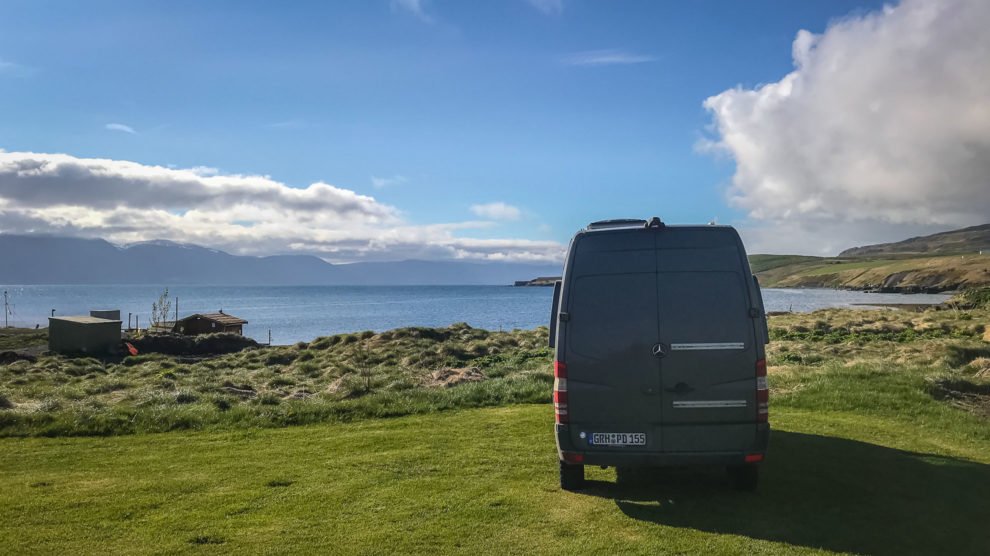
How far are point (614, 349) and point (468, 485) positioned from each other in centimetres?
245

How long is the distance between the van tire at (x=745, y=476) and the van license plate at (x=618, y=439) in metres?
1.40

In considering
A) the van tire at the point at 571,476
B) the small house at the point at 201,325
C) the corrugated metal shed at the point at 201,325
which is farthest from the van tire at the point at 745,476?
the corrugated metal shed at the point at 201,325

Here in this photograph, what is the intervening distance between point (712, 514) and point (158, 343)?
172ft

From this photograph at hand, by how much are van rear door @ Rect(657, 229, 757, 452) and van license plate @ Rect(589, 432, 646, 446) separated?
0.27m

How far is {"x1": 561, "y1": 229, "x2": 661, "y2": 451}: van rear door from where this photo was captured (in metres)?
6.67

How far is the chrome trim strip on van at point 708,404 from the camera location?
656cm

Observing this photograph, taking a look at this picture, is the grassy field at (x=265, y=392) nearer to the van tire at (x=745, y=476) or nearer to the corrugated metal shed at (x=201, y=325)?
the van tire at (x=745, y=476)

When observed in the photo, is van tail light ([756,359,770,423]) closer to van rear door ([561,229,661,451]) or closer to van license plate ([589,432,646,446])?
van rear door ([561,229,661,451])

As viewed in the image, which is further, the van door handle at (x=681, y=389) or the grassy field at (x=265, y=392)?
the grassy field at (x=265, y=392)

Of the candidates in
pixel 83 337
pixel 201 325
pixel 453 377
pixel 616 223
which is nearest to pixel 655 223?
pixel 616 223

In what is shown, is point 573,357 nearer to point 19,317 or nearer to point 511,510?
point 511,510

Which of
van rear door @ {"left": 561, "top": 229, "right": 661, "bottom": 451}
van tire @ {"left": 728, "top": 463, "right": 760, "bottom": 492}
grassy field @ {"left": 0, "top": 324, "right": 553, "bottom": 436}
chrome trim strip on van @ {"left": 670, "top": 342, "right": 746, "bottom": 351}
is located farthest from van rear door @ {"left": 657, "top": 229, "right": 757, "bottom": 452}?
grassy field @ {"left": 0, "top": 324, "right": 553, "bottom": 436}

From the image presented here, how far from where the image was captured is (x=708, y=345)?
6.60m

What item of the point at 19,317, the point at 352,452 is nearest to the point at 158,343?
the point at 352,452
